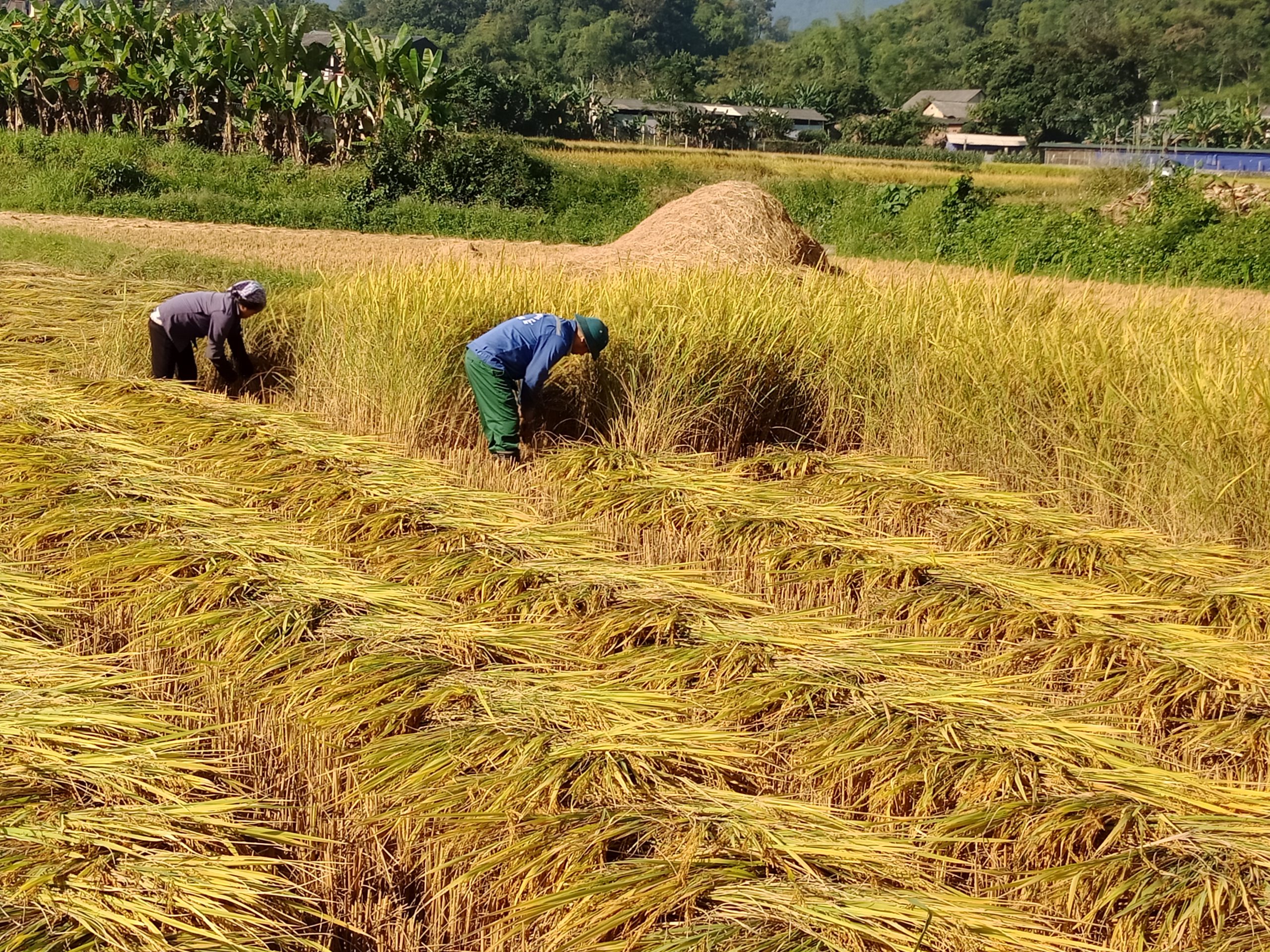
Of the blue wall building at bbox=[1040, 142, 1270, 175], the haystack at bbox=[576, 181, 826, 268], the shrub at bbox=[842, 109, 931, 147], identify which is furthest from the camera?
the shrub at bbox=[842, 109, 931, 147]

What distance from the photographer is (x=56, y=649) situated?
130 inches

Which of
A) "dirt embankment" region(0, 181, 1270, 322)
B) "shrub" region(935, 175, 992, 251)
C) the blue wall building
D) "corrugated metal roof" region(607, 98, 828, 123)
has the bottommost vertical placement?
"dirt embankment" region(0, 181, 1270, 322)

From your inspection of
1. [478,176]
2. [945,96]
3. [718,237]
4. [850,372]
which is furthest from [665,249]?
[945,96]

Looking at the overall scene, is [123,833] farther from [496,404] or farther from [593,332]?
[593,332]

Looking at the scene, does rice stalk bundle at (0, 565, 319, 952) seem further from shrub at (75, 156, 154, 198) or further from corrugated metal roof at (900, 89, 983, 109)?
corrugated metal roof at (900, 89, 983, 109)

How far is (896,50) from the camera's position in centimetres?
7138

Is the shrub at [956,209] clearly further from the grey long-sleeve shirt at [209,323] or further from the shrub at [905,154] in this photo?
the shrub at [905,154]

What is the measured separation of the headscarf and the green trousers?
4.51 ft

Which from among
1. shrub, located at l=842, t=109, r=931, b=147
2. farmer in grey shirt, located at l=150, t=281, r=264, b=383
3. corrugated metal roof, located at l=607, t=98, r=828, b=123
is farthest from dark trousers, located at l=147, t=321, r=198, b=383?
shrub, located at l=842, t=109, r=931, b=147

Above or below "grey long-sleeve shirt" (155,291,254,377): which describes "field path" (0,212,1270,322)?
above

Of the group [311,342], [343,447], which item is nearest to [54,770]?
[343,447]

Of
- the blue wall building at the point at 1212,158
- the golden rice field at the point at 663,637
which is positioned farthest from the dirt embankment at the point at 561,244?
the blue wall building at the point at 1212,158

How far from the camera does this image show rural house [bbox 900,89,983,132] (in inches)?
2293

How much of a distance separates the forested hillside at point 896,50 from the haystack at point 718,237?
29.7 m
